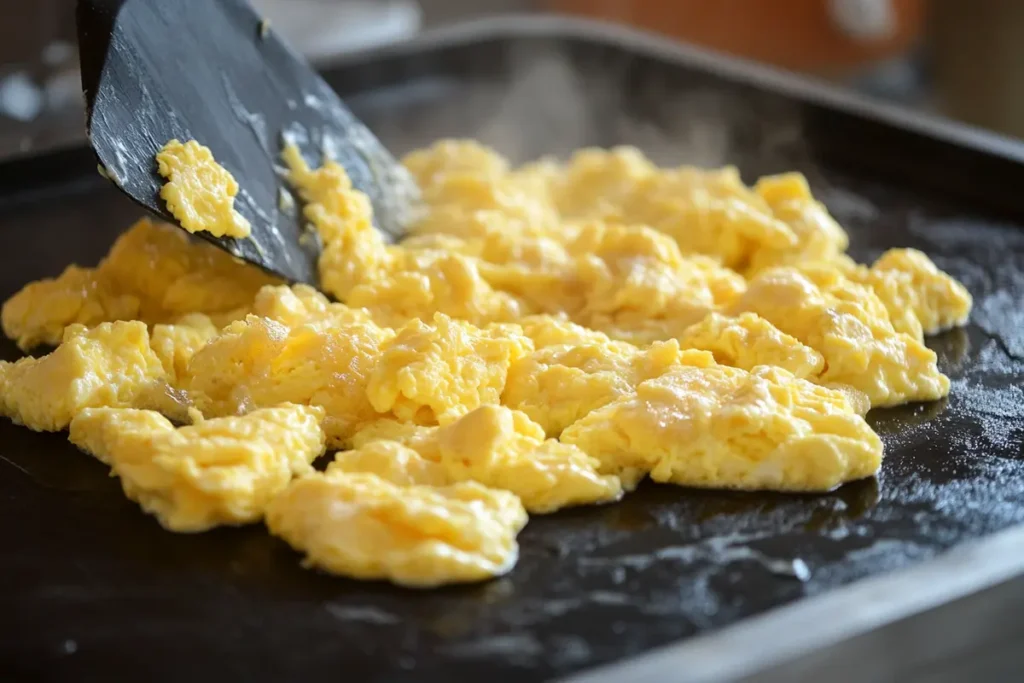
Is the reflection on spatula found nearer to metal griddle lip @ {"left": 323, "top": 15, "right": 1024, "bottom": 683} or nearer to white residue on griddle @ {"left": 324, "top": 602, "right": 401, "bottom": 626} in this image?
white residue on griddle @ {"left": 324, "top": 602, "right": 401, "bottom": 626}

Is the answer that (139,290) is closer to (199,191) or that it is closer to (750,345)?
(199,191)

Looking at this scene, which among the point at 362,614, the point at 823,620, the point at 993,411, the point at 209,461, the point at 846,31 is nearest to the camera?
the point at 823,620

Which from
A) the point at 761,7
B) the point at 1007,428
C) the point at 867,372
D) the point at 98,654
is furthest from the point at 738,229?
the point at 761,7

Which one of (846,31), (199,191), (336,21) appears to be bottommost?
(846,31)

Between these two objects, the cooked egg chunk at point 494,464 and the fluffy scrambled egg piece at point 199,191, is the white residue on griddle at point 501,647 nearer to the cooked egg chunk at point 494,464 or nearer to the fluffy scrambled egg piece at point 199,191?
the cooked egg chunk at point 494,464

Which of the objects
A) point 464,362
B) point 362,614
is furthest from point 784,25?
point 362,614

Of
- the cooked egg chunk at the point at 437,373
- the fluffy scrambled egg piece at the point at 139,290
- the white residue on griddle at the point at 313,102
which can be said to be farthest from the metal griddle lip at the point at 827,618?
the white residue on griddle at the point at 313,102

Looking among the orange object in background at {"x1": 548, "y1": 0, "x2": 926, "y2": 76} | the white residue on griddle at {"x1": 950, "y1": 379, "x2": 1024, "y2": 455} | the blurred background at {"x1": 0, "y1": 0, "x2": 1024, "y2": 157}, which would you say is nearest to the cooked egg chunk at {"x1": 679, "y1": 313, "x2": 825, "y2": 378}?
the white residue on griddle at {"x1": 950, "y1": 379, "x2": 1024, "y2": 455}
